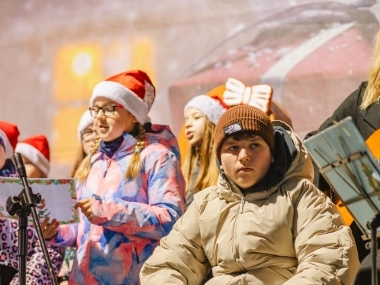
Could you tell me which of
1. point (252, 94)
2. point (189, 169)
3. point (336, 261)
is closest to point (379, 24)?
point (252, 94)

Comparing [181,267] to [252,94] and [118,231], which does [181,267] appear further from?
[252,94]

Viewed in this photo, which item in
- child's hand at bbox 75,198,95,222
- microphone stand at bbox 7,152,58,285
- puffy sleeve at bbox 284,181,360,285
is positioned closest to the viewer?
puffy sleeve at bbox 284,181,360,285

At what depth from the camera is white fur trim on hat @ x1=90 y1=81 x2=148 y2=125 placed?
411 centimetres

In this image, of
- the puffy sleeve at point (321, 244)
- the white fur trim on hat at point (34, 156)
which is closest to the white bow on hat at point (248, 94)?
the white fur trim on hat at point (34, 156)

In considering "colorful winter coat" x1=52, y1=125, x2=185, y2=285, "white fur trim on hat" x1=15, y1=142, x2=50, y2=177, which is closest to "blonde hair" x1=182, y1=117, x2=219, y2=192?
"colorful winter coat" x1=52, y1=125, x2=185, y2=285

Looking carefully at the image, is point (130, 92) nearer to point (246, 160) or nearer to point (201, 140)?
point (201, 140)

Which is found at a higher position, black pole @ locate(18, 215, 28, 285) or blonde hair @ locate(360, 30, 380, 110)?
blonde hair @ locate(360, 30, 380, 110)

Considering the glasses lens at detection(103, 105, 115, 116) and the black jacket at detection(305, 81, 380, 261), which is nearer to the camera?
the black jacket at detection(305, 81, 380, 261)

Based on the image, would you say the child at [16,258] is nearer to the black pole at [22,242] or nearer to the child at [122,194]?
the child at [122,194]

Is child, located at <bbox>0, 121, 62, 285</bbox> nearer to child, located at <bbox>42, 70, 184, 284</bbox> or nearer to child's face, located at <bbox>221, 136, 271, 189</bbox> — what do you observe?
child, located at <bbox>42, 70, 184, 284</bbox>

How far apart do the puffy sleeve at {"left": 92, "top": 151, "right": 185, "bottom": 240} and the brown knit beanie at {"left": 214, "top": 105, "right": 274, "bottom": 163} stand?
66 centimetres

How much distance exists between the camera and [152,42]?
238 inches

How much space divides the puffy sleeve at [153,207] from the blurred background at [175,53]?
1455 mm

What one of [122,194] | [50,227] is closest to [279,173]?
[122,194]
